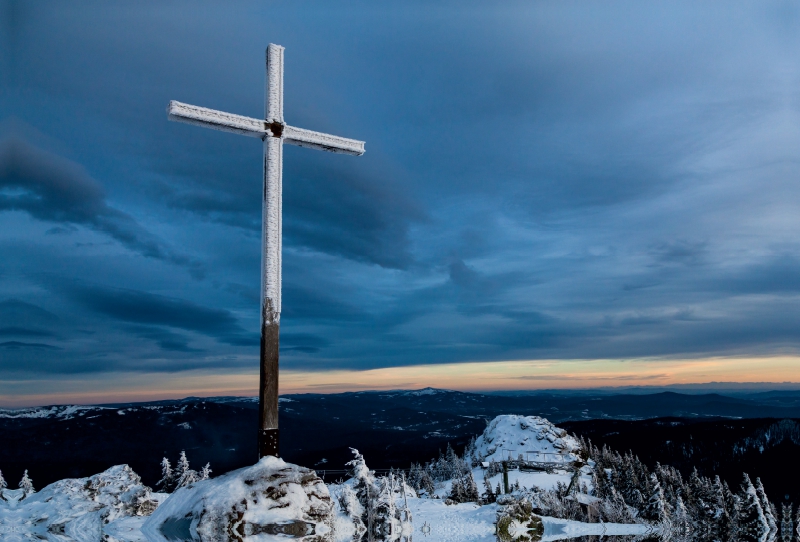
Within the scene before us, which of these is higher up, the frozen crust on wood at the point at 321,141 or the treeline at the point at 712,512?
the frozen crust on wood at the point at 321,141

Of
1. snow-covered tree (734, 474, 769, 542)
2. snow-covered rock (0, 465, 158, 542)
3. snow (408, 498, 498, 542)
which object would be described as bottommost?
snow-covered tree (734, 474, 769, 542)

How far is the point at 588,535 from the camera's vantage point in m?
21.0

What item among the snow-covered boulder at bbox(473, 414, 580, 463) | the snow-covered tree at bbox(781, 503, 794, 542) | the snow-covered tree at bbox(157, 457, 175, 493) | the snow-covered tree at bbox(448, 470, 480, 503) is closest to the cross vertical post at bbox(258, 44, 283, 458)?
the snow-covered tree at bbox(448, 470, 480, 503)

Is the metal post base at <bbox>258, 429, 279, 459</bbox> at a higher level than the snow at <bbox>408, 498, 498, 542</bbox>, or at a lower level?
higher

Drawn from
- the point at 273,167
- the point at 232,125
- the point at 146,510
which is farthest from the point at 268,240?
the point at 146,510

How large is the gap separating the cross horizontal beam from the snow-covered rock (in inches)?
389

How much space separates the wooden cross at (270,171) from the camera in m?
9.63

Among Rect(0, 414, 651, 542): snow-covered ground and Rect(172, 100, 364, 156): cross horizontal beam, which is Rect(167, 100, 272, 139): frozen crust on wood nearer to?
Rect(172, 100, 364, 156): cross horizontal beam

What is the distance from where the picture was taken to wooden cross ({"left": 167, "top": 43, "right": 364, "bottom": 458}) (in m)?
9.63

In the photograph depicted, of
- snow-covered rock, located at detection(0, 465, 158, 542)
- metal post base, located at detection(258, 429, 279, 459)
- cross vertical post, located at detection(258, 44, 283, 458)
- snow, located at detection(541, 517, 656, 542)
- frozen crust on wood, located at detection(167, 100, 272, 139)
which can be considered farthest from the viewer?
snow, located at detection(541, 517, 656, 542)

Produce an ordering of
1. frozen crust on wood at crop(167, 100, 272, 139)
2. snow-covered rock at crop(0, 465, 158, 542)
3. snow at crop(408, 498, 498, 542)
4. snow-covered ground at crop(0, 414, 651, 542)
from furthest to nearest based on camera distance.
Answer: snow at crop(408, 498, 498, 542) < snow-covered rock at crop(0, 465, 158, 542) < frozen crust on wood at crop(167, 100, 272, 139) < snow-covered ground at crop(0, 414, 651, 542)

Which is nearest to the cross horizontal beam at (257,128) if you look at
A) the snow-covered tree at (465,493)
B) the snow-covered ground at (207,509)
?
the snow-covered ground at (207,509)

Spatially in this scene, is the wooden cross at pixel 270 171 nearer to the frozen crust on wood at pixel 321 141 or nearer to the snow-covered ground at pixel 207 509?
the frozen crust on wood at pixel 321 141

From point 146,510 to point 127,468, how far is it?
297 centimetres
